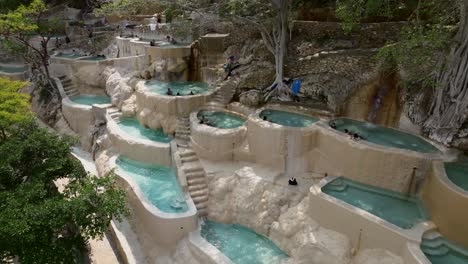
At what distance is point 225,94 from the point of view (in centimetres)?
1841

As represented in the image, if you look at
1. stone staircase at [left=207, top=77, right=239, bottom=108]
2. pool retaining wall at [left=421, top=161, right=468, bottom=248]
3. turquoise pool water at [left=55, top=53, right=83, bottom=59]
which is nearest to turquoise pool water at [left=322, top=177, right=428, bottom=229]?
pool retaining wall at [left=421, top=161, right=468, bottom=248]

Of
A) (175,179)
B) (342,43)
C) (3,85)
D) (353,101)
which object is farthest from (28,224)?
(342,43)

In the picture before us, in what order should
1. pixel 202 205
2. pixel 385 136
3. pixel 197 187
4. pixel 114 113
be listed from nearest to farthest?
pixel 385 136, pixel 202 205, pixel 197 187, pixel 114 113

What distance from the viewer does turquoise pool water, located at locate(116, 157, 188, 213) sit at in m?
13.9

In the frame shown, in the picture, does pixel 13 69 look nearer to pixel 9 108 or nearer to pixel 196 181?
pixel 9 108

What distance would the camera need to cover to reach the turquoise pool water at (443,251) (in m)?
9.39

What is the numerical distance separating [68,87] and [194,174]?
54.3ft

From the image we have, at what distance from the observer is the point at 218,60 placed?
2191 centimetres

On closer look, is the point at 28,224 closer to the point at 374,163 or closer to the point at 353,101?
the point at 374,163

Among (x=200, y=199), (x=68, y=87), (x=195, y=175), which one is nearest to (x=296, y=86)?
(x=195, y=175)

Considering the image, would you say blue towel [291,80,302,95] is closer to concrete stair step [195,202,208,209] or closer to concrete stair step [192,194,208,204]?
concrete stair step [192,194,208,204]

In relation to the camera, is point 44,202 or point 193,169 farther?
point 193,169

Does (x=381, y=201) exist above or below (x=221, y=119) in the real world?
below

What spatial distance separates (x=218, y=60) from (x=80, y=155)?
10499 millimetres
